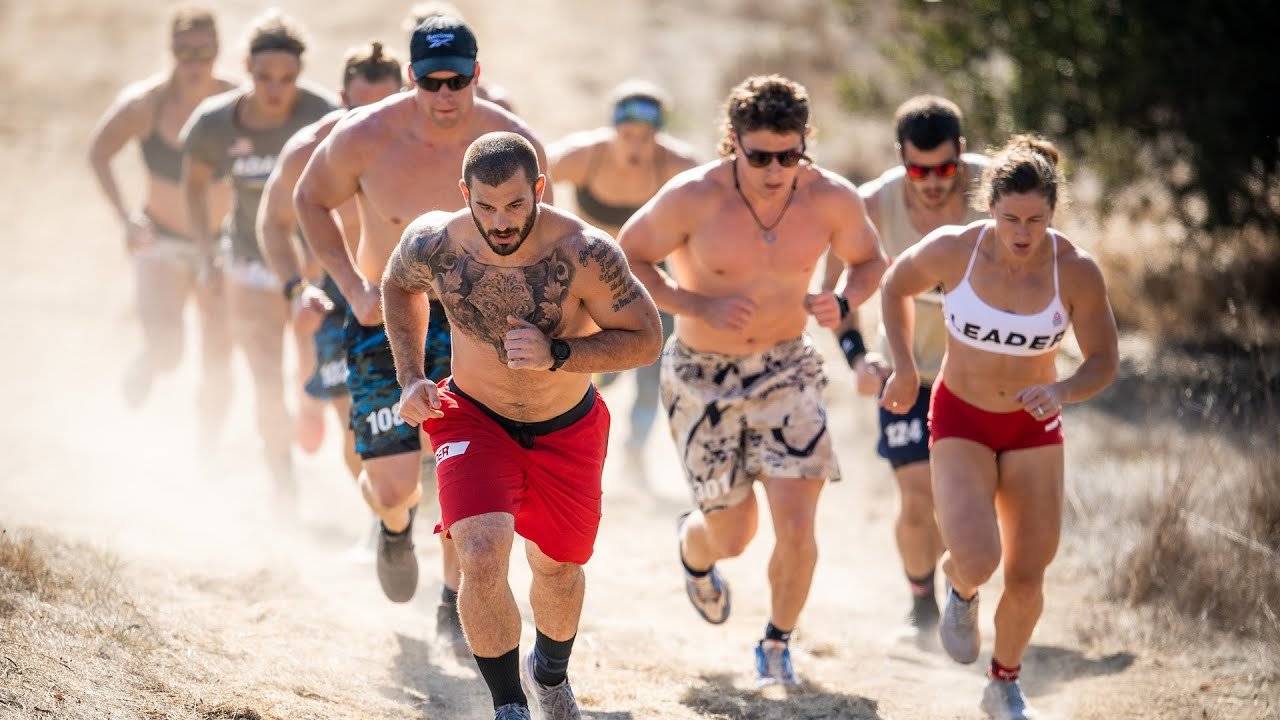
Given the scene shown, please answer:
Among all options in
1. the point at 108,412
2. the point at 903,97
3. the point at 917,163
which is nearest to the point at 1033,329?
the point at 917,163

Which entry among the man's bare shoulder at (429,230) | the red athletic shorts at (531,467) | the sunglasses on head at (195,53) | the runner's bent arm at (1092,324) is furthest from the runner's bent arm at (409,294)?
the sunglasses on head at (195,53)

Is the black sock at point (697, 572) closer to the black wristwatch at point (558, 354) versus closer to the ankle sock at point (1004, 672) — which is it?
the ankle sock at point (1004, 672)

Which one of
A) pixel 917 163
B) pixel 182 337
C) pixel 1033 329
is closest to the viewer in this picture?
pixel 1033 329

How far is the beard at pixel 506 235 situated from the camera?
4285 mm

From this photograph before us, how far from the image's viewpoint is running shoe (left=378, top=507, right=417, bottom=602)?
567 centimetres

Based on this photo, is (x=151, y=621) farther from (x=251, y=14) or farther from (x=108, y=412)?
(x=251, y=14)

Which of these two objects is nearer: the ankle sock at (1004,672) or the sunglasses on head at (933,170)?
the ankle sock at (1004,672)

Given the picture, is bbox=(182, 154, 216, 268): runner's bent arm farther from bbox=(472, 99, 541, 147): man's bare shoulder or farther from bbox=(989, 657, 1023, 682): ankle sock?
bbox=(989, 657, 1023, 682): ankle sock

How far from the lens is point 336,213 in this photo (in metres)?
6.29

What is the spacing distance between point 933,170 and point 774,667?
2.14 metres

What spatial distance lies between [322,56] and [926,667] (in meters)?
15.2

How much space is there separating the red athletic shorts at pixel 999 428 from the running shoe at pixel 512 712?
1811 mm

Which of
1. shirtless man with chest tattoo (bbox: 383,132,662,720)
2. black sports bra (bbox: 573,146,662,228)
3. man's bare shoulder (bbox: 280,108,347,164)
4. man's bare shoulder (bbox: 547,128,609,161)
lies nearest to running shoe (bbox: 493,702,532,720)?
shirtless man with chest tattoo (bbox: 383,132,662,720)

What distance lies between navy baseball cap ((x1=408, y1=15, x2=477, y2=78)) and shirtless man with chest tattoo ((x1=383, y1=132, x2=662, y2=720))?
0.99m
